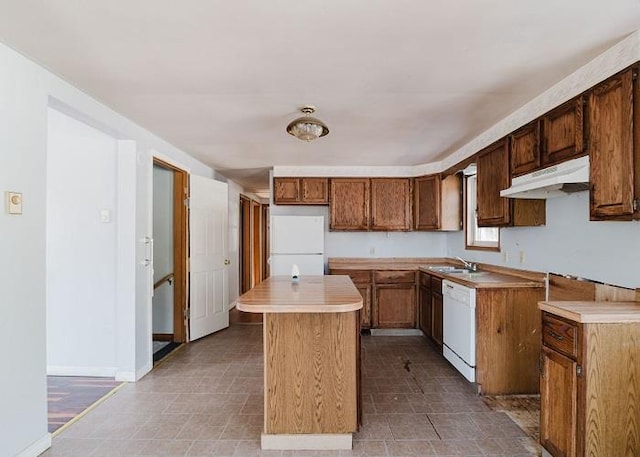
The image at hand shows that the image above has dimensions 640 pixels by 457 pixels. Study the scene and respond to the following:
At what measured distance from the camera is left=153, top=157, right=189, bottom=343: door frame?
4.03m

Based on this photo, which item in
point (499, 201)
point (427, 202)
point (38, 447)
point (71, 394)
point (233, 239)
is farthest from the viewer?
point (233, 239)

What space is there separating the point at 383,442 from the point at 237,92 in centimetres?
241

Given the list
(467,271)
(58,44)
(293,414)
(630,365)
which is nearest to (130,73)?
(58,44)

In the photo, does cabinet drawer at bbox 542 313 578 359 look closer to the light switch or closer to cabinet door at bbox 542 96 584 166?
cabinet door at bbox 542 96 584 166

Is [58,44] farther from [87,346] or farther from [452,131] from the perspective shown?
[452,131]

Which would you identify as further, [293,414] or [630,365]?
[293,414]

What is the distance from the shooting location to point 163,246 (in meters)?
4.17

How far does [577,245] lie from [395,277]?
2204 mm

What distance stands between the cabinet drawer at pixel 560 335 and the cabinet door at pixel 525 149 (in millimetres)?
1129

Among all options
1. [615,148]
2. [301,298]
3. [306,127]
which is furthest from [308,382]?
[615,148]

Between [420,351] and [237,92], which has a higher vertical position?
[237,92]

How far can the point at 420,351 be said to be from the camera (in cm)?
379

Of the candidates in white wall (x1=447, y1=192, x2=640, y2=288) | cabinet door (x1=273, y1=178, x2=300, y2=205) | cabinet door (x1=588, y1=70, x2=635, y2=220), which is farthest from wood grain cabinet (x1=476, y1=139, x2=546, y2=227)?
cabinet door (x1=273, y1=178, x2=300, y2=205)

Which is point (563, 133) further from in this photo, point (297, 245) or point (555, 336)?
point (297, 245)
